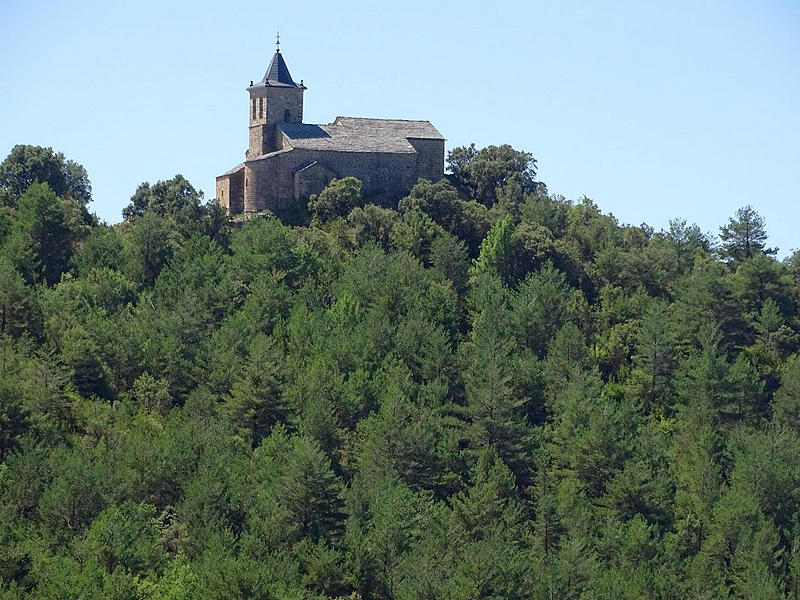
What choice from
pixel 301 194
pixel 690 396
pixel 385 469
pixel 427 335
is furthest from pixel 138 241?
pixel 690 396

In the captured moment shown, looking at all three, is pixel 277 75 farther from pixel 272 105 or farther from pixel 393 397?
pixel 393 397

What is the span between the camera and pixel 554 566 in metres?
62.0

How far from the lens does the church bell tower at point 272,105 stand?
90.1 m

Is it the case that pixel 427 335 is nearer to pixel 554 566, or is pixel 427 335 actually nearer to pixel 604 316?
pixel 604 316

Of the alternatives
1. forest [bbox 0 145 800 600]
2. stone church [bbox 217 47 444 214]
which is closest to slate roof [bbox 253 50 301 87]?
stone church [bbox 217 47 444 214]

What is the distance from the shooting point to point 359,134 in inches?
3607

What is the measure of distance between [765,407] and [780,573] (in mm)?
15628

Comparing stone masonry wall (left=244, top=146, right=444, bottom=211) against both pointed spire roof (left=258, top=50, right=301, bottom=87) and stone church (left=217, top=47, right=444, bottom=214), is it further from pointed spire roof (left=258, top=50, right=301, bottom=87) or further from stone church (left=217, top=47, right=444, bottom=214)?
pointed spire roof (left=258, top=50, right=301, bottom=87)

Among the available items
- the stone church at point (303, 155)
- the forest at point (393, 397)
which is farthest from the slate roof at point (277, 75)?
the forest at point (393, 397)

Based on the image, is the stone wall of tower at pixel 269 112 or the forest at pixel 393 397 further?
the stone wall of tower at pixel 269 112

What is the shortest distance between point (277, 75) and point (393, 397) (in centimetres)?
2641

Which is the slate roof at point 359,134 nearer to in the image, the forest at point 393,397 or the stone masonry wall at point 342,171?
the stone masonry wall at point 342,171

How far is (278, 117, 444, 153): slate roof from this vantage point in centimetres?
8906

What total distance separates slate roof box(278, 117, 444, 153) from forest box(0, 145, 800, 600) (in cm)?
275
